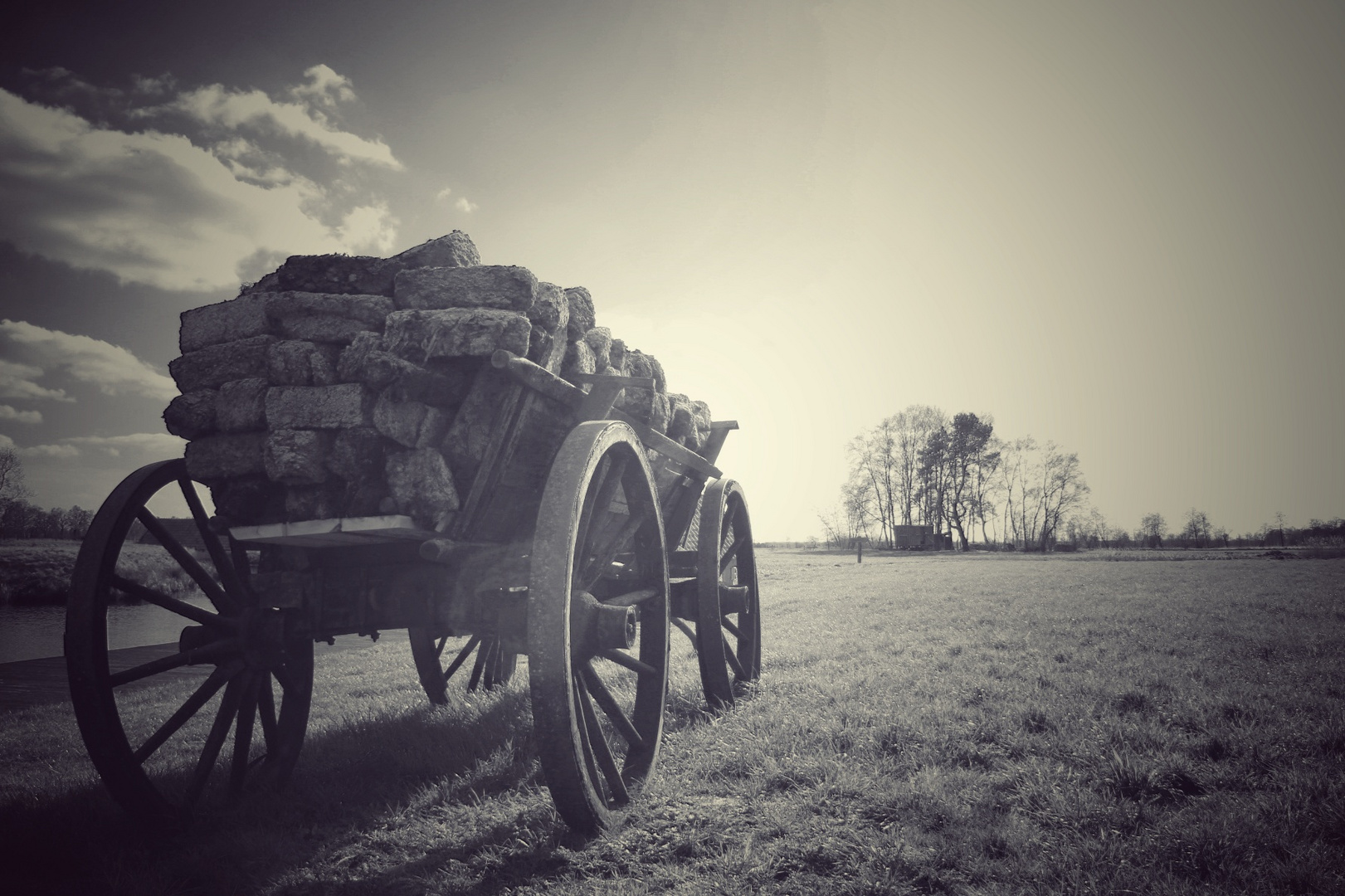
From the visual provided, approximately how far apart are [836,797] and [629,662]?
1.13 metres

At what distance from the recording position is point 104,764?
8.30 ft

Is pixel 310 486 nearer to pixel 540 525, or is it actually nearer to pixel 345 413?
pixel 345 413

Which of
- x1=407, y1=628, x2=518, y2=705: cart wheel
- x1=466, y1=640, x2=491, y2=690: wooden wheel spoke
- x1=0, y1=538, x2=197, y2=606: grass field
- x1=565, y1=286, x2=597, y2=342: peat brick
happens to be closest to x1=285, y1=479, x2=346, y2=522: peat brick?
x1=565, y1=286, x2=597, y2=342: peat brick

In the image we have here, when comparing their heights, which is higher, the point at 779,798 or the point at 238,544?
the point at 238,544

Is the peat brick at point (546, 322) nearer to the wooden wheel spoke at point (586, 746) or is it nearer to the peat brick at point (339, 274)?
the peat brick at point (339, 274)

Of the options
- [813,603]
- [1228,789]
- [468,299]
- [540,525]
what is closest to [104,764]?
[540,525]

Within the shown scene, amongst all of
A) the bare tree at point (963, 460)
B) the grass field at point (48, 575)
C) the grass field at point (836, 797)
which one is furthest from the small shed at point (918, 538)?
the grass field at point (48, 575)

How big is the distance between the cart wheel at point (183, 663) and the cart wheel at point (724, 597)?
2283mm

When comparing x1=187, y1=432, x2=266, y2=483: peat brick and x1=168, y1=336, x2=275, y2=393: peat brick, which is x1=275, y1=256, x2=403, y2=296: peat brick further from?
x1=187, y1=432, x2=266, y2=483: peat brick

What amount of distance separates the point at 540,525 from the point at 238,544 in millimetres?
2050

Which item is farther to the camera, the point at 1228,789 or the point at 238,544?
the point at 238,544

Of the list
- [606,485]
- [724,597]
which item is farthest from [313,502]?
[724,597]

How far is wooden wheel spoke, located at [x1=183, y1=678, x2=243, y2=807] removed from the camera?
2934mm

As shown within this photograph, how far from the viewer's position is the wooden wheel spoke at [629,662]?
269cm
